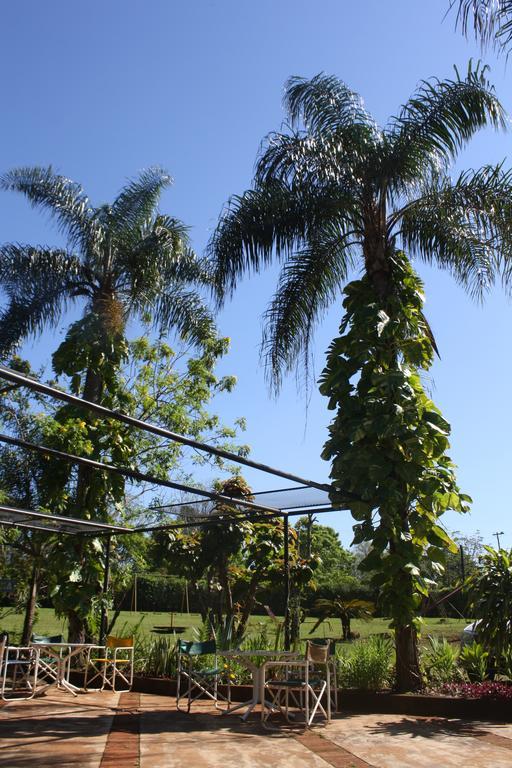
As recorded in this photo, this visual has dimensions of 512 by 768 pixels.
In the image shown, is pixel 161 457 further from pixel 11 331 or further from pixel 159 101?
pixel 159 101

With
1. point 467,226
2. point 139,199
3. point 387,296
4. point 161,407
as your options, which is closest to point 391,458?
point 387,296

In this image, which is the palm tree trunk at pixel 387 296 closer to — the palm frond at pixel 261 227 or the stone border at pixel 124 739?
the palm frond at pixel 261 227

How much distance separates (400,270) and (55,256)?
7.11m

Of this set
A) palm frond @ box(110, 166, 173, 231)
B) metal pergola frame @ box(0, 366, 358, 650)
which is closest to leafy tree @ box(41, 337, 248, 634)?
metal pergola frame @ box(0, 366, 358, 650)

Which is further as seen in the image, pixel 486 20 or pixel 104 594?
pixel 104 594

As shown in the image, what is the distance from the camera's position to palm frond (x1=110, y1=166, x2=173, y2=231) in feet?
45.9

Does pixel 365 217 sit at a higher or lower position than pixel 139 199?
lower

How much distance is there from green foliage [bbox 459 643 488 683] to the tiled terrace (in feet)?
4.34

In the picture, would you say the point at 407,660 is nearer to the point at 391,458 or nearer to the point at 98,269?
the point at 391,458

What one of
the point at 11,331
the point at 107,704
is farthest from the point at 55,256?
the point at 107,704

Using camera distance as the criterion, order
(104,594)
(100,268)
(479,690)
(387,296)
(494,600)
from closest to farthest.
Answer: (479,690), (494,600), (387,296), (104,594), (100,268)

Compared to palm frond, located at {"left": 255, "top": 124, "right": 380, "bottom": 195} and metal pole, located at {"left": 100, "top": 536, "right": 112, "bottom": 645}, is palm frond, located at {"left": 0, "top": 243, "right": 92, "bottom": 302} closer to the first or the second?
palm frond, located at {"left": 255, "top": 124, "right": 380, "bottom": 195}

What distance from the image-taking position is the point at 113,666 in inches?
393

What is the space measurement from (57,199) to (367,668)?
413 inches
